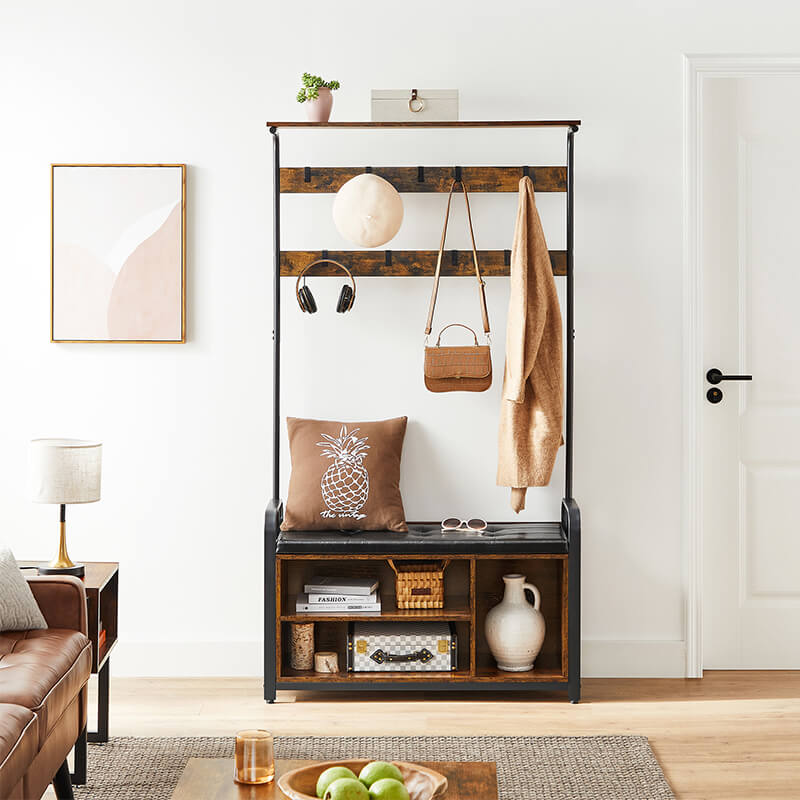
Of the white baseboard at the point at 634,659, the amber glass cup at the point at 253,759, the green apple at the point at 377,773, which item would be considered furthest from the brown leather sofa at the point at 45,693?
the white baseboard at the point at 634,659

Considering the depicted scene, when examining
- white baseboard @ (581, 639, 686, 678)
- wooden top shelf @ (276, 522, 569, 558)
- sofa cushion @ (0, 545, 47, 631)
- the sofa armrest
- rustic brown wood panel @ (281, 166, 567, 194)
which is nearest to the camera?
sofa cushion @ (0, 545, 47, 631)

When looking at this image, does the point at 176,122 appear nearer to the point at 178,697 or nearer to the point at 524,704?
the point at 178,697

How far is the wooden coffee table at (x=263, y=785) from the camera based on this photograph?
184 cm

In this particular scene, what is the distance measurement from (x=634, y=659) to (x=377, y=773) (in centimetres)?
195

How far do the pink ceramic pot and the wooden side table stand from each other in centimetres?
158

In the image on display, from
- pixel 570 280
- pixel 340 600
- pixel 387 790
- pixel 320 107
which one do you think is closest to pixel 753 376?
pixel 570 280

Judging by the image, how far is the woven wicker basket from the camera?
320cm

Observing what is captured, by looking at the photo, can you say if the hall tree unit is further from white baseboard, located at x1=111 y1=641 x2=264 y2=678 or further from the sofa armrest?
the sofa armrest

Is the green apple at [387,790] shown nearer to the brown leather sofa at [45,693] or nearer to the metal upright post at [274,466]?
the brown leather sofa at [45,693]

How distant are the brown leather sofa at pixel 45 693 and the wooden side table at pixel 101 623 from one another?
11cm

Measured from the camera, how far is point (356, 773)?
1.87 meters

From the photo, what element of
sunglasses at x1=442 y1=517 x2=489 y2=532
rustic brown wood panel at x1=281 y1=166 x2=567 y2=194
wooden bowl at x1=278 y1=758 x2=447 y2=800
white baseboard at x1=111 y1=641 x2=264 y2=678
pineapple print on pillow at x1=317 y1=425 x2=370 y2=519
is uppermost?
rustic brown wood panel at x1=281 y1=166 x2=567 y2=194

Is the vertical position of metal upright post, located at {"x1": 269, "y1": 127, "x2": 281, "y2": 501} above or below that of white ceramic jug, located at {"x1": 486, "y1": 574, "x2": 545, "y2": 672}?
above

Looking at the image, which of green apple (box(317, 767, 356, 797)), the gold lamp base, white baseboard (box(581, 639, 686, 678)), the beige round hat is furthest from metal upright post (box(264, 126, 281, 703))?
green apple (box(317, 767, 356, 797))
